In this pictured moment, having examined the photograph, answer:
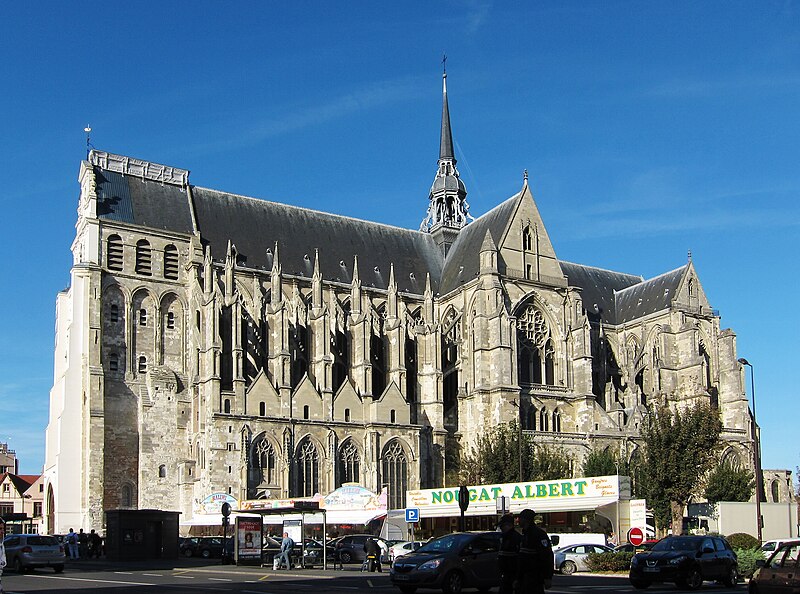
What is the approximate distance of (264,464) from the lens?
176ft

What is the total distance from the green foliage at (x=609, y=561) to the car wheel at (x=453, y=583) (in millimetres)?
11633

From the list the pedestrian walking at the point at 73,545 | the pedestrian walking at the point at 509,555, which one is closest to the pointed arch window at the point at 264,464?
the pedestrian walking at the point at 73,545

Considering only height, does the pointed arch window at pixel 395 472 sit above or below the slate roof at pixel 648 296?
below

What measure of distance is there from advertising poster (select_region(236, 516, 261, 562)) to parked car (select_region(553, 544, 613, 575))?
10591mm

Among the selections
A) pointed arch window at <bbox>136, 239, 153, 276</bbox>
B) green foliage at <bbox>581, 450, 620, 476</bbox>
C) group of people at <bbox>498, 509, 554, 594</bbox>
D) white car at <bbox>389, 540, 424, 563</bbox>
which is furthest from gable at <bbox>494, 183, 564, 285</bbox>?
group of people at <bbox>498, 509, 554, 594</bbox>

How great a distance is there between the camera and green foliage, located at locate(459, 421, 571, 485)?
2128 inches

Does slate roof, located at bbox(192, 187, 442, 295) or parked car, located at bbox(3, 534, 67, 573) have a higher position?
slate roof, located at bbox(192, 187, 442, 295)

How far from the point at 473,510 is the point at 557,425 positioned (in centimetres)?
2137

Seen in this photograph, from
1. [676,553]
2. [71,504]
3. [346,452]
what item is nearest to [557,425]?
[346,452]

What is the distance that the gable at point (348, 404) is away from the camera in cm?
5700

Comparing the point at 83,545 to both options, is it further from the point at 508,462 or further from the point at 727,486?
the point at 727,486

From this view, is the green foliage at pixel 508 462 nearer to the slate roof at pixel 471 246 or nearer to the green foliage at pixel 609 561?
the slate roof at pixel 471 246

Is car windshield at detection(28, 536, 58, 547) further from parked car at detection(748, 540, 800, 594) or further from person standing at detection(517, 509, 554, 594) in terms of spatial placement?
parked car at detection(748, 540, 800, 594)

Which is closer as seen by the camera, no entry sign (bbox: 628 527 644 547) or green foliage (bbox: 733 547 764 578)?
green foliage (bbox: 733 547 764 578)
